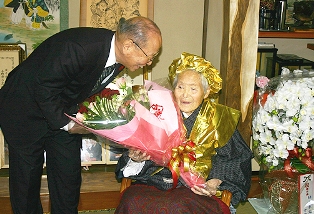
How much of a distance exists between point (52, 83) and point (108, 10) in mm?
1164

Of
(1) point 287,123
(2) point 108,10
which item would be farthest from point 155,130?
(2) point 108,10

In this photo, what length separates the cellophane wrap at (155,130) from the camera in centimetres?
213

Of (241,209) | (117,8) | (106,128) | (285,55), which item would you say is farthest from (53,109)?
(285,55)

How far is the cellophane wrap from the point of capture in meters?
2.13

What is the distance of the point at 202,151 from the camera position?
2457mm

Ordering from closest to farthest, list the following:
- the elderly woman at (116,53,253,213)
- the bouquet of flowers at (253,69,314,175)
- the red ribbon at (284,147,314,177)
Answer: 1. the elderly woman at (116,53,253,213)
2. the bouquet of flowers at (253,69,314,175)
3. the red ribbon at (284,147,314,177)

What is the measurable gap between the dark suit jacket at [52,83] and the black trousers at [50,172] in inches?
3.9

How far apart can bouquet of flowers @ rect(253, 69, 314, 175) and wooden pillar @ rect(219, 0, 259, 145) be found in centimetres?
17

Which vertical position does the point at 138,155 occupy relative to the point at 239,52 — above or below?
below

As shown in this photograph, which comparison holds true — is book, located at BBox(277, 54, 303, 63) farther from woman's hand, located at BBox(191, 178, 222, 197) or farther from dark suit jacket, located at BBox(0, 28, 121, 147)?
dark suit jacket, located at BBox(0, 28, 121, 147)

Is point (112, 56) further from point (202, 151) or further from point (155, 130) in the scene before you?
point (202, 151)

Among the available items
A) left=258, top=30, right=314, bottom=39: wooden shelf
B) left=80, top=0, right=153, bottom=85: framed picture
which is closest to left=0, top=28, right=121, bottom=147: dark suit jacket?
left=80, top=0, right=153, bottom=85: framed picture

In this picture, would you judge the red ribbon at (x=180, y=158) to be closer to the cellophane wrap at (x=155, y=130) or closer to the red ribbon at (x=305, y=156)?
the cellophane wrap at (x=155, y=130)

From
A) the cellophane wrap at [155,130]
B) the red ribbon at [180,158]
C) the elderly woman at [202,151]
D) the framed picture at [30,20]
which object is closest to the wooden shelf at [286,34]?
the elderly woman at [202,151]
